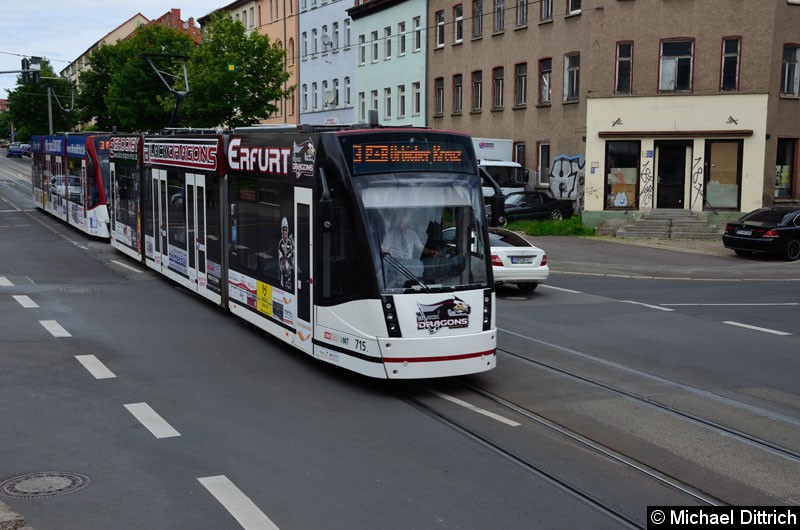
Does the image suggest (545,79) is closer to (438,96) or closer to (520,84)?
(520,84)

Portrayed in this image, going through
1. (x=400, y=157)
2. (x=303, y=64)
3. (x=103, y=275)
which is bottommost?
(x=103, y=275)

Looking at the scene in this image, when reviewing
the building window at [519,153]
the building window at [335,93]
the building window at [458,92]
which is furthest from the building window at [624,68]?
the building window at [335,93]

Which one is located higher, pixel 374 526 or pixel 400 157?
pixel 400 157

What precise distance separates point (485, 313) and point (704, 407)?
265cm

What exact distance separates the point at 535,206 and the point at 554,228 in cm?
221

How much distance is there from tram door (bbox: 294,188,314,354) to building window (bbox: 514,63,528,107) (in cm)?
3067

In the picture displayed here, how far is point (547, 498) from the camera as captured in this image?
7.60m

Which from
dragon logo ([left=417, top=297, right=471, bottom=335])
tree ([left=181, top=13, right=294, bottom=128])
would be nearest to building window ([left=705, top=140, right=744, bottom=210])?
tree ([left=181, top=13, right=294, bottom=128])

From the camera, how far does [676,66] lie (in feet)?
112

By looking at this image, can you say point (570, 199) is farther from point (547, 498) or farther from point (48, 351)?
point (547, 498)

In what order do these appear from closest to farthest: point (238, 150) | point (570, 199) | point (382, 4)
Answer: point (238, 150) → point (570, 199) → point (382, 4)

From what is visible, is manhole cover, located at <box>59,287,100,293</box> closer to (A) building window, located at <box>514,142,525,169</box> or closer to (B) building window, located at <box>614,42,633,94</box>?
(B) building window, located at <box>614,42,633,94</box>

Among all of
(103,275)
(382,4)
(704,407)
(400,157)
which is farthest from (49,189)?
(704,407)

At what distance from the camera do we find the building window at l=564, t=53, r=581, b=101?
3794 cm
